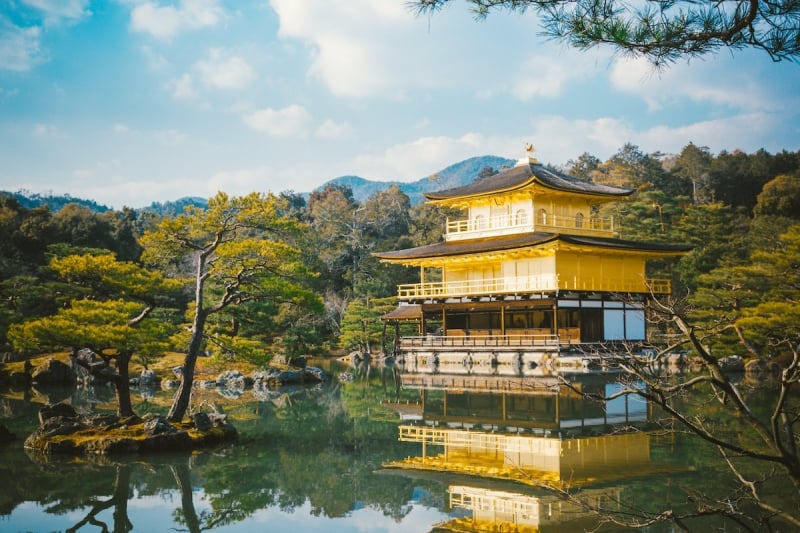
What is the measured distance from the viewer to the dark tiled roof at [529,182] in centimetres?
2947

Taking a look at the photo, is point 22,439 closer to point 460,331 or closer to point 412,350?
point 412,350

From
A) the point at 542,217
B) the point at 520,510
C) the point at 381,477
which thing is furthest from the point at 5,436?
the point at 542,217

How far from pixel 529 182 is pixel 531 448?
19.1m

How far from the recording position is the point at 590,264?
28859 millimetres

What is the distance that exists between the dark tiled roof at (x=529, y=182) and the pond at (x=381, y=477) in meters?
15.7

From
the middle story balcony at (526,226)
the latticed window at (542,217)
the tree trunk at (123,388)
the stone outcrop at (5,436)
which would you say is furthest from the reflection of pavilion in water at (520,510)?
the latticed window at (542,217)

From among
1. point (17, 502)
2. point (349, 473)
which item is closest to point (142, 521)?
point (17, 502)

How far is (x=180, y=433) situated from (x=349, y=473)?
10.5ft

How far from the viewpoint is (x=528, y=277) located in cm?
2875

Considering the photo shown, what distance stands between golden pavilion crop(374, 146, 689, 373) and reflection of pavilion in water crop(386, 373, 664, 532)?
322 inches

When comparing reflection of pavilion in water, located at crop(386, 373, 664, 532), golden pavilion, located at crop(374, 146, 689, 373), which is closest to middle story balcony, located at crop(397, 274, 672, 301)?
golden pavilion, located at crop(374, 146, 689, 373)

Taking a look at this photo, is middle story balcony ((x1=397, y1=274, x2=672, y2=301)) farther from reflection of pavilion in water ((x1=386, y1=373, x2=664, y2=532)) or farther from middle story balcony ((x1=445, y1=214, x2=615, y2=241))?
reflection of pavilion in water ((x1=386, y1=373, x2=664, y2=532))

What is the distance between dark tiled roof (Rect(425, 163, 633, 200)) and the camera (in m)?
29.5

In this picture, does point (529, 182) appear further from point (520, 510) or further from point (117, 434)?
point (520, 510)
